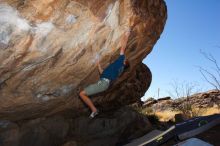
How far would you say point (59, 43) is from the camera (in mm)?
8258

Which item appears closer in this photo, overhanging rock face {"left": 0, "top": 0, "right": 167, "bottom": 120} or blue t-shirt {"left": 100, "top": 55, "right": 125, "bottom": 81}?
overhanging rock face {"left": 0, "top": 0, "right": 167, "bottom": 120}

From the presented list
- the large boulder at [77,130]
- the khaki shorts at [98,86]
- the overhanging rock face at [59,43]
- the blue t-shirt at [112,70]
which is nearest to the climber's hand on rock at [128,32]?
the overhanging rock face at [59,43]

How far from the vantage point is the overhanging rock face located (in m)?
7.33

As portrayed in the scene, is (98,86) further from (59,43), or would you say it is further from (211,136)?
(211,136)

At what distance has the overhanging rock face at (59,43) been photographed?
7.33 m

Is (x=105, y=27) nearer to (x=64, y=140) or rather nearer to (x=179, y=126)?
(x=179, y=126)

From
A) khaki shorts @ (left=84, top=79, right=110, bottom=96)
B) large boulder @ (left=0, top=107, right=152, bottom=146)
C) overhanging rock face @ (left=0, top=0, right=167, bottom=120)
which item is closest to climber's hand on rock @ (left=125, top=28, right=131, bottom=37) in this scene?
overhanging rock face @ (left=0, top=0, right=167, bottom=120)

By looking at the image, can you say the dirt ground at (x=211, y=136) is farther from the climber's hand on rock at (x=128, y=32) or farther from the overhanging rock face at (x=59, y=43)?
the climber's hand on rock at (x=128, y=32)

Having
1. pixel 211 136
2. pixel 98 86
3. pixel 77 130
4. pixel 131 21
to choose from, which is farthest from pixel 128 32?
pixel 77 130

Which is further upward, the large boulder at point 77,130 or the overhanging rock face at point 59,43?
the overhanging rock face at point 59,43

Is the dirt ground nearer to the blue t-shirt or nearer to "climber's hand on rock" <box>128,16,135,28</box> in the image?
the blue t-shirt

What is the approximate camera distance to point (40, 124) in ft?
40.8

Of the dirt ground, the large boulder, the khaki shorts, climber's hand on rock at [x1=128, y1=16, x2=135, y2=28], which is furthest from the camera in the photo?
the large boulder

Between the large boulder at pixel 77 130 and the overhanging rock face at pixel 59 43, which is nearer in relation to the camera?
the overhanging rock face at pixel 59 43
